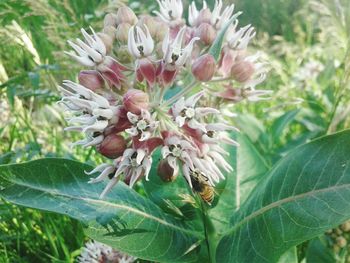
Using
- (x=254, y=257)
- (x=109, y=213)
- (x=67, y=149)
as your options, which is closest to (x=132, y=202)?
(x=109, y=213)

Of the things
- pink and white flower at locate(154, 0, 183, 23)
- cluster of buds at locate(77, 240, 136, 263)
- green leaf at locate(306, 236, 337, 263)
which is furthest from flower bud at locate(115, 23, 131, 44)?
green leaf at locate(306, 236, 337, 263)

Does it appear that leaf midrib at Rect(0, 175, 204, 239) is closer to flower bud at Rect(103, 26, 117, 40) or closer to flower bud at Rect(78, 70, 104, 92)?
flower bud at Rect(78, 70, 104, 92)

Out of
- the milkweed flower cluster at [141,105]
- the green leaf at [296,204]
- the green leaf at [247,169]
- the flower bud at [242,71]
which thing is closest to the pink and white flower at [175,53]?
the milkweed flower cluster at [141,105]

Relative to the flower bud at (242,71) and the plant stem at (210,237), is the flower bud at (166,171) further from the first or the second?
the flower bud at (242,71)

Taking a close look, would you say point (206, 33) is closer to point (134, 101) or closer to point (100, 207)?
point (134, 101)

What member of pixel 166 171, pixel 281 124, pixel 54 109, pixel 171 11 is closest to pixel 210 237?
pixel 166 171

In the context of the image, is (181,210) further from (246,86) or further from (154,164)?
(246,86)
